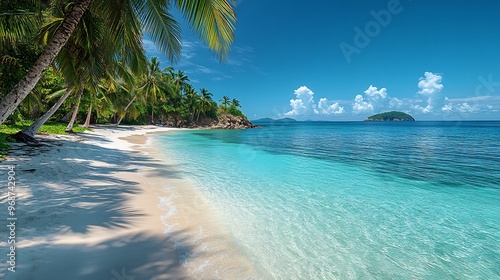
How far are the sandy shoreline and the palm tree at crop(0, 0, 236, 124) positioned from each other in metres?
2.16

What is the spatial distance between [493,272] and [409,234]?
1231mm

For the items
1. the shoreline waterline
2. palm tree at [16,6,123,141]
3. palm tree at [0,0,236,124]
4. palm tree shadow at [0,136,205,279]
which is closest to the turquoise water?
the shoreline waterline

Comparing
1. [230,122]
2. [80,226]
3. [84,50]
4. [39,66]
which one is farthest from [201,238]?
[230,122]

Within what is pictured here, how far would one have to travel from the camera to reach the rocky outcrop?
68.8m

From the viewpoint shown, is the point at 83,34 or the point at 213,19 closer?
the point at 213,19

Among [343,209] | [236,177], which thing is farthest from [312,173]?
[343,209]

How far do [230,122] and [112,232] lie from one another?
6858 cm

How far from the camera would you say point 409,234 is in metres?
4.55

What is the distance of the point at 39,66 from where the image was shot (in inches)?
185

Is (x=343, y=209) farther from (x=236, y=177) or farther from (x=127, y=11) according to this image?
(x=127, y=11)

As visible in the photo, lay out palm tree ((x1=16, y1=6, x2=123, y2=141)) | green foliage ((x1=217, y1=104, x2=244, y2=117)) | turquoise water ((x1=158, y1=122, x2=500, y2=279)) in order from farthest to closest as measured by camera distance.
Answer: green foliage ((x1=217, y1=104, x2=244, y2=117)), palm tree ((x1=16, y1=6, x2=123, y2=141)), turquoise water ((x1=158, y1=122, x2=500, y2=279))
